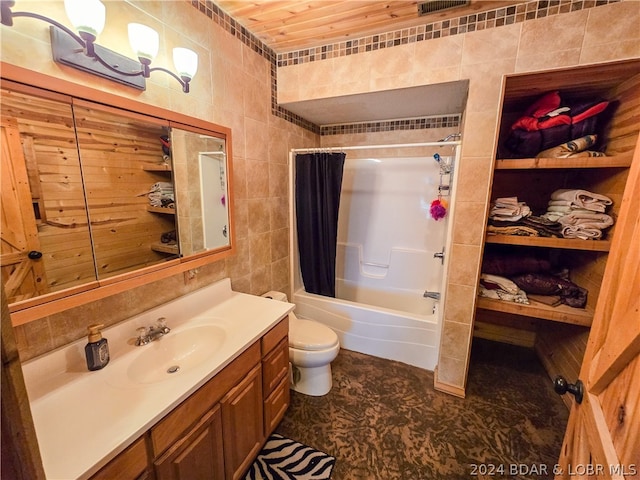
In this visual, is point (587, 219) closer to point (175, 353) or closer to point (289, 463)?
point (289, 463)

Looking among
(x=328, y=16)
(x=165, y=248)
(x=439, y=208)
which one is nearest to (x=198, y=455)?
(x=165, y=248)

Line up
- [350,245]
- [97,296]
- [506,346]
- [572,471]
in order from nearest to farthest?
1. [572,471]
2. [97,296]
3. [506,346]
4. [350,245]

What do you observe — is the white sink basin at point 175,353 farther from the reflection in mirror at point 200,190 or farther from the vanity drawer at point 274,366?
the reflection in mirror at point 200,190

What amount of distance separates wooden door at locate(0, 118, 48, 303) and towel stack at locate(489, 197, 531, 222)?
2300 millimetres

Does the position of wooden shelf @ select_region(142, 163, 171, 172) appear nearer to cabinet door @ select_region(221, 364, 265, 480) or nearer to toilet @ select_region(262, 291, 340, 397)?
cabinet door @ select_region(221, 364, 265, 480)

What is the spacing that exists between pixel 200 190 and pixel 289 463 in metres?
1.56

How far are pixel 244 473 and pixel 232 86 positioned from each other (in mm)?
2171

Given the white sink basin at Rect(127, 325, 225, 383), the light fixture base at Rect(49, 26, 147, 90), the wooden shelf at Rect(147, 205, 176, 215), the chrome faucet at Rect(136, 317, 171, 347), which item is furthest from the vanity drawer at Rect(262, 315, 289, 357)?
the light fixture base at Rect(49, 26, 147, 90)

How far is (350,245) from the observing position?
3104 mm

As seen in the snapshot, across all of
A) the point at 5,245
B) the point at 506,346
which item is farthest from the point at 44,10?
the point at 506,346

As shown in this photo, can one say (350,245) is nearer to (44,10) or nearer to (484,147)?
(484,147)

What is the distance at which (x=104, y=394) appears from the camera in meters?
0.94

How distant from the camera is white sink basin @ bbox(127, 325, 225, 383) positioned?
1164 millimetres

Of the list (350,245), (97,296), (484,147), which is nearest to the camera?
(97,296)
